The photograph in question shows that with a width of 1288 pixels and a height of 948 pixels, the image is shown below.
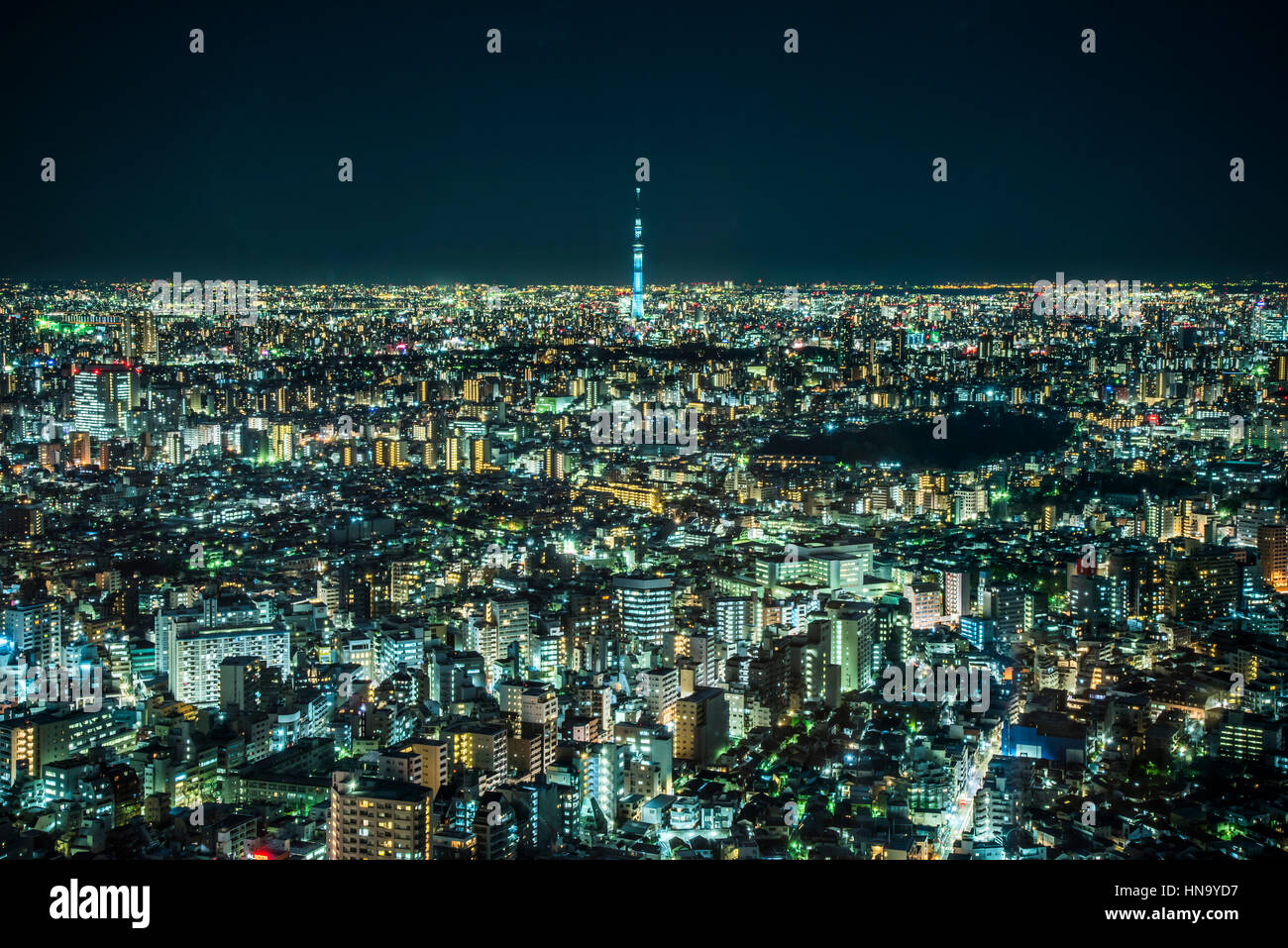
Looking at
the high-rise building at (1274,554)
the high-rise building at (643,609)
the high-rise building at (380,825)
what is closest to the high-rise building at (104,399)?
the high-rise building at (643,609)

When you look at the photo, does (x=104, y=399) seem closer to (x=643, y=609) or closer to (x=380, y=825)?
(x=643, y=609)

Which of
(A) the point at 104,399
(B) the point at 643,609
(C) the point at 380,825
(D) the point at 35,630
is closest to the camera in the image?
(C) the point at 380,825

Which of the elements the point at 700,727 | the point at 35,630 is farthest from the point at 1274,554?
the point at 35,630

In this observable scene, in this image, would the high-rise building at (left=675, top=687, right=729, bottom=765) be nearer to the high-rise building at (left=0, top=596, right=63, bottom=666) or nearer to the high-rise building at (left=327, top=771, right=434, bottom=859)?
the high-rise building at (left=327, top=771, right=434, bottom=859)

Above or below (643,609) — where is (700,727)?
below

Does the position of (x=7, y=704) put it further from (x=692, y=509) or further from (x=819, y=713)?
(x=692, y=509)

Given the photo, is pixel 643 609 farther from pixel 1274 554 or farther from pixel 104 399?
pixel 104 399

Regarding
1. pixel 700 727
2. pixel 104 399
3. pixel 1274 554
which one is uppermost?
pixel 104 399

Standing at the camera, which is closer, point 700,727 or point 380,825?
point 380,825

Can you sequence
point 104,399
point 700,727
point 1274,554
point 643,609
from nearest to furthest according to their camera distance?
point 700,727, point 643,609, point 1274,554, point 104,399

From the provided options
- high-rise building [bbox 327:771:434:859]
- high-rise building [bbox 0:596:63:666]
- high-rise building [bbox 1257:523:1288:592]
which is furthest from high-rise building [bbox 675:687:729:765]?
high-rise building [bbox 1257:523:1288:592]
